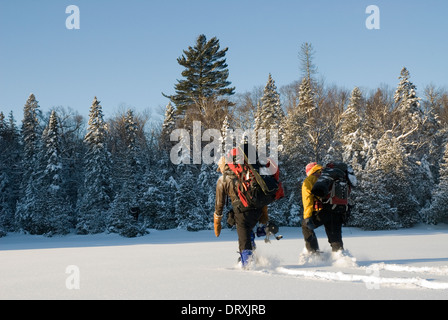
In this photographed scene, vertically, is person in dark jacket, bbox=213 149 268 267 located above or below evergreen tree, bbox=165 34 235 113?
below

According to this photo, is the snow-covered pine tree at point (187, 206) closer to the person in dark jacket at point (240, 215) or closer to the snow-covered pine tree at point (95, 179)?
the snow-covered pine tree at point (95, 179)

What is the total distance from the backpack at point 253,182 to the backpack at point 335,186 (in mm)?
686

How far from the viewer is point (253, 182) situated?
5301 mm

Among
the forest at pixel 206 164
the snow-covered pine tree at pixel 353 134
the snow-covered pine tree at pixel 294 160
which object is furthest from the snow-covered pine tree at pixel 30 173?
the snow-covered pine tree at pixel 353 134

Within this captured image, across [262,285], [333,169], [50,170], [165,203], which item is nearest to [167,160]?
[165,203]

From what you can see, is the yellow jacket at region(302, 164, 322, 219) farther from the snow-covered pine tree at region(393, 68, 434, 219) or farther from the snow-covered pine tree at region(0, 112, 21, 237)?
the snow-covered pine tree at region(0, 112, 21, 237)

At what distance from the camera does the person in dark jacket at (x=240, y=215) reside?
5234mm

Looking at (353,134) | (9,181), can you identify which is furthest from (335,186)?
(9,181)

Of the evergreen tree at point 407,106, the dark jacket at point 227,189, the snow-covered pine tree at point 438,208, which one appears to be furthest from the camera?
the evergreen tree at point 407,106

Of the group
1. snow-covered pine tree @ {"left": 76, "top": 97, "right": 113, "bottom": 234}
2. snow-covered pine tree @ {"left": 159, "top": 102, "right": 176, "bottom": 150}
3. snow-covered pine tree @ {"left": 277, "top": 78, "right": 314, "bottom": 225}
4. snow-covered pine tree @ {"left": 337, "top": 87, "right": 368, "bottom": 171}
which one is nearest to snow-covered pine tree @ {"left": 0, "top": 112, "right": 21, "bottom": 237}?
snow-covered pine tree @ {"left": 76, "top": 97, "right": 113, "bottom": 234}

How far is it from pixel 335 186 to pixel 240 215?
1536 mm

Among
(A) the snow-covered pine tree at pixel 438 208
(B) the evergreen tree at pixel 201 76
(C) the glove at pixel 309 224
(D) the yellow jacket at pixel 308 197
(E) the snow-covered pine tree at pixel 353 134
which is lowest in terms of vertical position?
(A) the snow-covered pine tree at pixel 438 208

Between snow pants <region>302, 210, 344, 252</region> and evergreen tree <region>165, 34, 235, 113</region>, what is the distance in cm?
3352

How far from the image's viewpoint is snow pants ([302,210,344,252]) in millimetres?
5910
